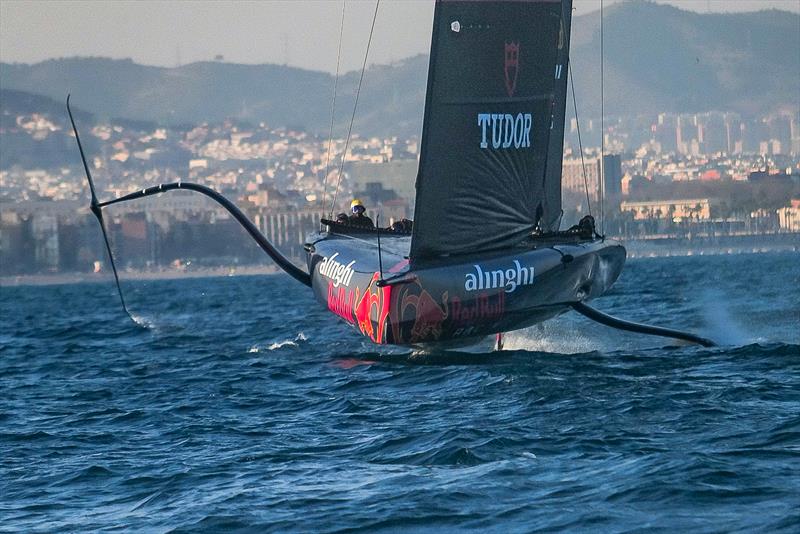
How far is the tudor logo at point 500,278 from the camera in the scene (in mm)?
12336

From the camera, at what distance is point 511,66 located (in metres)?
13.1

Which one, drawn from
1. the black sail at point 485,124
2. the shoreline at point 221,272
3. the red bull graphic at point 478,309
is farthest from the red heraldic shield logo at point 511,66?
the shoreline at point 221,272

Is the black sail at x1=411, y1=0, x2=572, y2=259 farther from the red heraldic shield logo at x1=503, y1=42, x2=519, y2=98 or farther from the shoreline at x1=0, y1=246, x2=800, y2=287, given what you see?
the shoreline at x1=0, y1=246, x2=800, y2=287

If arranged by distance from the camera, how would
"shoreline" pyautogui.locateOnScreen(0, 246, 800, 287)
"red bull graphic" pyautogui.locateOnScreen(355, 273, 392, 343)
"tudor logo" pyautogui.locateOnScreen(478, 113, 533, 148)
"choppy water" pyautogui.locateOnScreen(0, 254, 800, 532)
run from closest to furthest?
1. "choppy water" pyautogui.locateOnScreen(0, 254, 800, 532)
2. "red bull graphic" pyautogui.locateOnScreen(355, 273, 392, 343)
3. "tudor logo" pyautogui.locateOnScreen(478, 113, 533, 148)
4. "shoreline" pyautogui.locateOnScreen(0, 246, 800, 287)

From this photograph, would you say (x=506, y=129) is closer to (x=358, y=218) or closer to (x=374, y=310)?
(x=374, y=310)

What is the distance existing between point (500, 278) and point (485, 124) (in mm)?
1319

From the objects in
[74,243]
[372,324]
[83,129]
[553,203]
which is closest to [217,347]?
[553,203]

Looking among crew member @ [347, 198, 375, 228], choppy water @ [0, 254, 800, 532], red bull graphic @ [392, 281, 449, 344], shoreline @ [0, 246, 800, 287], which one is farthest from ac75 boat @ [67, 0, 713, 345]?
shoreline @ [0, 246, 800, 287]

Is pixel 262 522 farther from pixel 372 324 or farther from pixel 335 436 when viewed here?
pixel 372 324

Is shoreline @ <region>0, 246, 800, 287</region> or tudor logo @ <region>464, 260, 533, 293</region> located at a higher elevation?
tudor logo @ <region>464, 260, 533, 293</region>

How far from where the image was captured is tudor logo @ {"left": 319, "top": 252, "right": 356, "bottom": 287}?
13328mm

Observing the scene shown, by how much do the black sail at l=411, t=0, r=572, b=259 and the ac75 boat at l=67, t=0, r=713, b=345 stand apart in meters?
0.01

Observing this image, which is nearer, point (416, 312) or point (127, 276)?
point (416, 312)

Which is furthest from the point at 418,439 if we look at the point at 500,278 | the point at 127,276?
the point at 127,276
